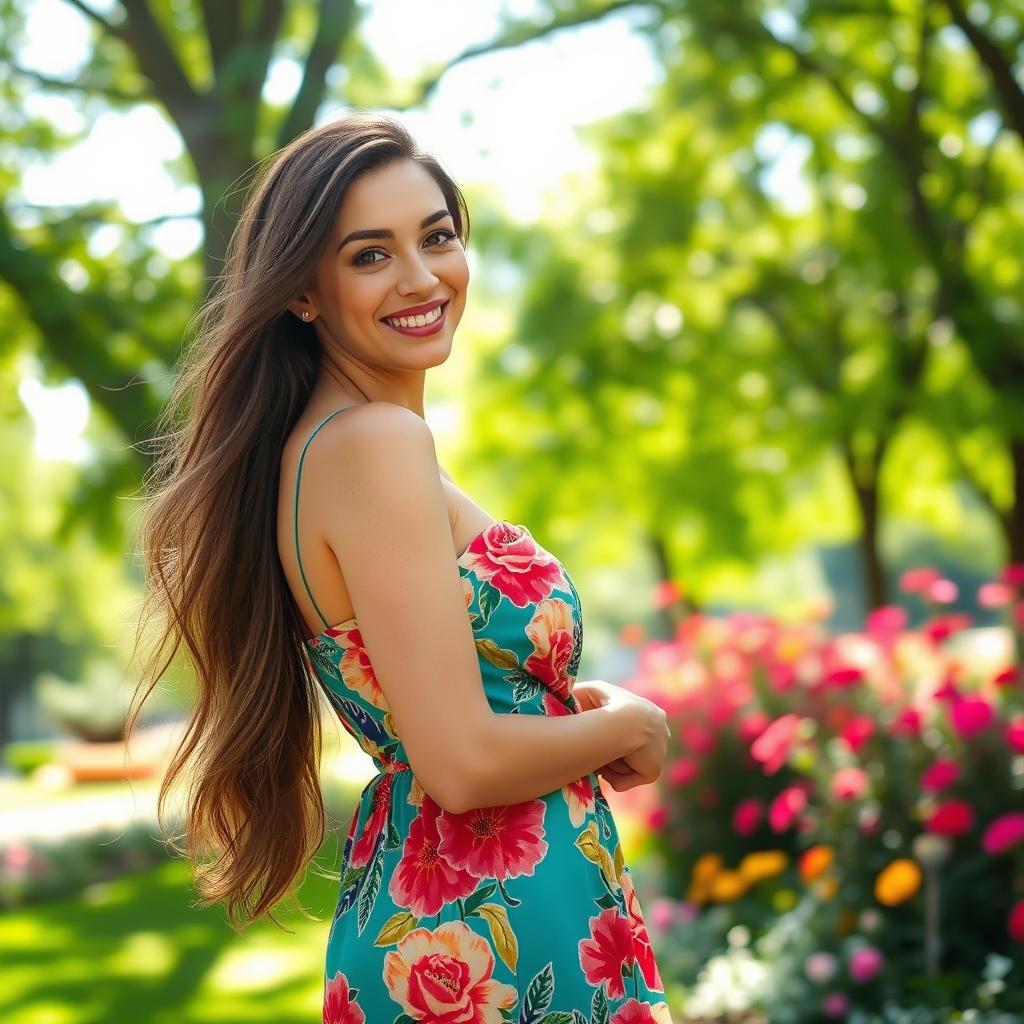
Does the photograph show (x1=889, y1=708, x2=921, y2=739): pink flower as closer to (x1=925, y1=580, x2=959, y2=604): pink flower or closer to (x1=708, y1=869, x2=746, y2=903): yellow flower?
(x1=925, y1=580, x2=959, y2=604): pink flower

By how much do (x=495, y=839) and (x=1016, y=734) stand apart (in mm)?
2839

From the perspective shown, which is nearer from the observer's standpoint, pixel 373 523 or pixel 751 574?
pixel 373 523

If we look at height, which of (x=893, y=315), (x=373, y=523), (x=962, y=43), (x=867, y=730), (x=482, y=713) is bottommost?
(x=867, y=730)

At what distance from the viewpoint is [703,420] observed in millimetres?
15250

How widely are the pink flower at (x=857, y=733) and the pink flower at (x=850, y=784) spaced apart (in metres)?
0.09

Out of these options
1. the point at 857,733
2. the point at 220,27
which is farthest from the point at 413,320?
the point at 220,27

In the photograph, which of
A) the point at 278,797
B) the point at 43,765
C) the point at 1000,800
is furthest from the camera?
the point at 43,765

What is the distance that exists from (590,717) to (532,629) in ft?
0.52

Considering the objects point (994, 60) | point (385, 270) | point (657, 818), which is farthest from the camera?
point (994, 60)

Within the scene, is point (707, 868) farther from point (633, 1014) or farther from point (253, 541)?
point (253, 541)

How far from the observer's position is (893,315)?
1374cm

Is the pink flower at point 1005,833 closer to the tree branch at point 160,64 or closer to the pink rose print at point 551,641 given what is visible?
the pink rose print at point 551,641

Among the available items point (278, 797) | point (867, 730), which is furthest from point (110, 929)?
point (278, 797)

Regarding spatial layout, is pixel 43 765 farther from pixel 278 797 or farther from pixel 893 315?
pixel 278 797
